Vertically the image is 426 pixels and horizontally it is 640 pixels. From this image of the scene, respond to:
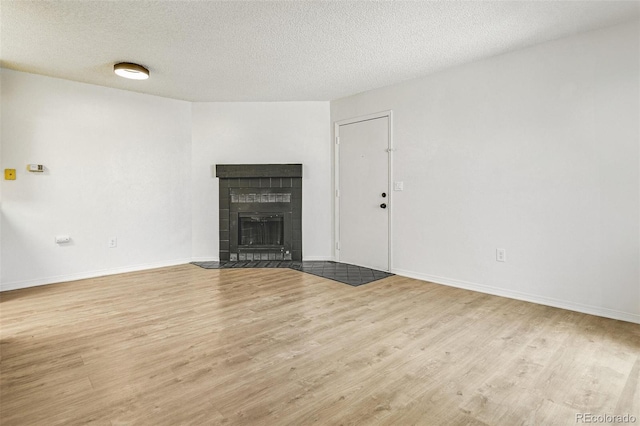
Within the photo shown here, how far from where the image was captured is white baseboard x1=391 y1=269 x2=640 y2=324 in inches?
106

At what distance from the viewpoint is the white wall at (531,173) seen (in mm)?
2672

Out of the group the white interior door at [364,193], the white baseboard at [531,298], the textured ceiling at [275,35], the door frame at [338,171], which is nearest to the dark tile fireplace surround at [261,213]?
the door frame at [338,171]

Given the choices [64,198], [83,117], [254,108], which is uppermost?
[254,108]

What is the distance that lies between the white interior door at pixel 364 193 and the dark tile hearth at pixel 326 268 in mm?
230

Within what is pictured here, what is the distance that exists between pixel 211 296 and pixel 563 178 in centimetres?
350

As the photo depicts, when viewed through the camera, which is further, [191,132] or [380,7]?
[191,132]

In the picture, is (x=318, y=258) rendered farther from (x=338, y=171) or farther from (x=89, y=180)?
(x=89, y=180)

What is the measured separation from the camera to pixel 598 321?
8.67 ft

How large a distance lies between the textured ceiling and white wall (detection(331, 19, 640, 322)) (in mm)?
294

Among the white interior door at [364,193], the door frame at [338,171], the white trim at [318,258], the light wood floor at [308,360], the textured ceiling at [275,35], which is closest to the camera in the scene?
the light wood floor at [308,360]

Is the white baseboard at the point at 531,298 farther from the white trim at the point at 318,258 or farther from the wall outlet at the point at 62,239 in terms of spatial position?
the wall outlet at the point at 62,239

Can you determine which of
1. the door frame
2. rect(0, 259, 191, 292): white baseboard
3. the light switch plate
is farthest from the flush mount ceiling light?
the door frame

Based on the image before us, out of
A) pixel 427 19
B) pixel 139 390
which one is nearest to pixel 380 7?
pixel 427 19

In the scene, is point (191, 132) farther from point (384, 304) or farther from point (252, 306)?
point (384, 304)
